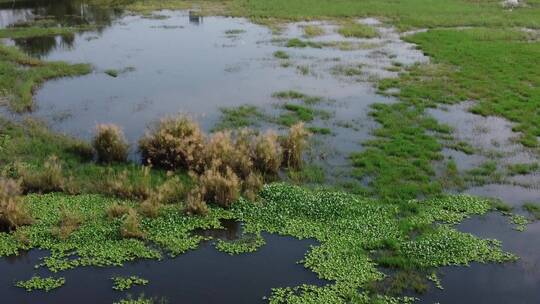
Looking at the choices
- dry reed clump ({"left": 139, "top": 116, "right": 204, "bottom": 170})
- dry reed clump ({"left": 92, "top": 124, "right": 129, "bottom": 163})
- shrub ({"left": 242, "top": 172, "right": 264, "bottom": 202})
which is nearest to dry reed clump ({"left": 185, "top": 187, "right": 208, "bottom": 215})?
shrub ({"left": 242, "top": 172, "right": 264, "bottom": 202})

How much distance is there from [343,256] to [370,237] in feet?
3.08

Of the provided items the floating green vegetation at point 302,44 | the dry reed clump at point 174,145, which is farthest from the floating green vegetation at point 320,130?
the floating green vegetation at point 302,44

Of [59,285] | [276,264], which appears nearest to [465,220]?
[276,264]

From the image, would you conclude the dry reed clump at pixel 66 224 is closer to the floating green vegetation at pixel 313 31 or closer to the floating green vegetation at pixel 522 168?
the floating green vegetation at pixel 522 168

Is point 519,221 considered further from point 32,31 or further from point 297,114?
point 32,31

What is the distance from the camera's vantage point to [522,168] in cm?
1451

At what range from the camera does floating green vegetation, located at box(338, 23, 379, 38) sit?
31.2 meters

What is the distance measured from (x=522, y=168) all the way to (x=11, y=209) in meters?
12.8

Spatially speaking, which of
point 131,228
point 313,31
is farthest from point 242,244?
point 313,31

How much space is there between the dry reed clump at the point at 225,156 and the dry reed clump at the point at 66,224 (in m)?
3.37

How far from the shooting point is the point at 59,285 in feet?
31.6

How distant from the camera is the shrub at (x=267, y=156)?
45.3ft

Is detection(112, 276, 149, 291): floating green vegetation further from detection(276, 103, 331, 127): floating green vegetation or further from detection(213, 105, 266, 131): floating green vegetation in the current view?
detection(276, 103, 331, 127): floating green vegetation

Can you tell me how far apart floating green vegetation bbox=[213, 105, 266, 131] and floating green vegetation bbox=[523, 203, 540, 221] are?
27.4 feet
